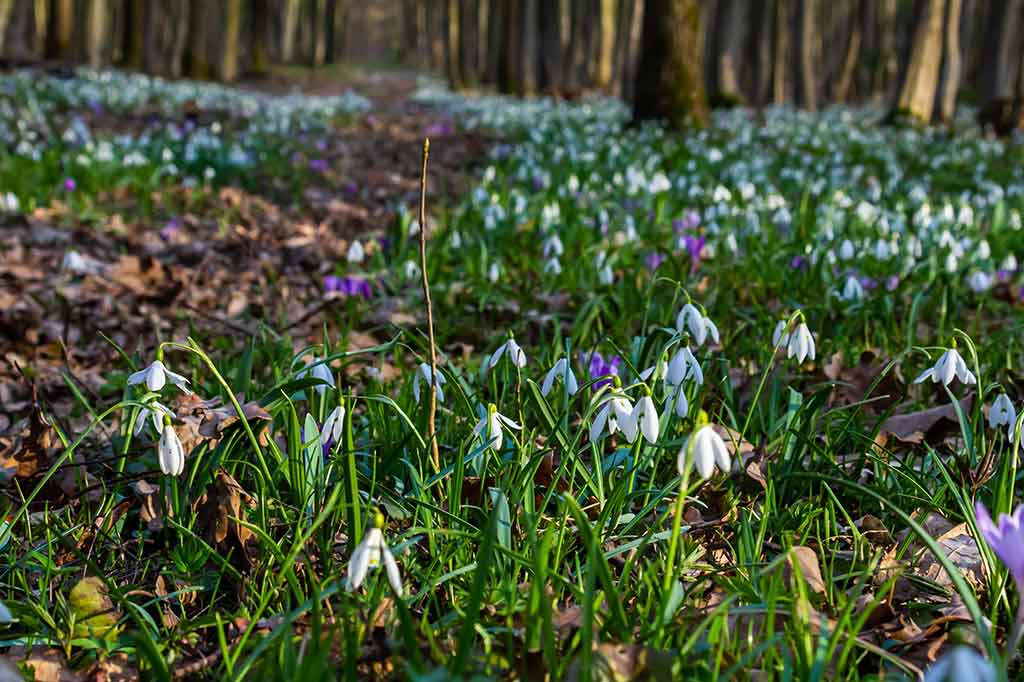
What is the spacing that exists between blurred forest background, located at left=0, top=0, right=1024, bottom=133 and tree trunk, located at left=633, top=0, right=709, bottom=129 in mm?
15

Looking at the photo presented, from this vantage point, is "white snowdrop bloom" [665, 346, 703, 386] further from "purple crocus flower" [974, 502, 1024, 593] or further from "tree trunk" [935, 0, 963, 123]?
"tree trunk" [935, 0, 963, 123]

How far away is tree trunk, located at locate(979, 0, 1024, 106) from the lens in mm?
13961

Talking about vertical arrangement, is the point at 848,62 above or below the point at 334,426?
above

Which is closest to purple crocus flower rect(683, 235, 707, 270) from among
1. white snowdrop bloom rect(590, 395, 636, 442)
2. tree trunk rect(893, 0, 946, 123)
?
white snowdrop bloom rect(590, 395, 636, 442)

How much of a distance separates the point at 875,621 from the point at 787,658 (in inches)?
15.7

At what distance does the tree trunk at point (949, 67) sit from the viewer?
45.7ft

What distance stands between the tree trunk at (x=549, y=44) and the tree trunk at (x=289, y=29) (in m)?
20.4

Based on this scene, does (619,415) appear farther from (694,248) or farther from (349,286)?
(694,248)

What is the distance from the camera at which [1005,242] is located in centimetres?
512

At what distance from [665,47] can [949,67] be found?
21.0ft

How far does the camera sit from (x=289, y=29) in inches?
1583

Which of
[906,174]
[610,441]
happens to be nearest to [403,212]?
[610,441]

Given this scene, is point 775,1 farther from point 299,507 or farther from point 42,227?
point 299,507

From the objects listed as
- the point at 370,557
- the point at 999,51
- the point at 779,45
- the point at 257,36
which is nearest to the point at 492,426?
the point at 370,557
